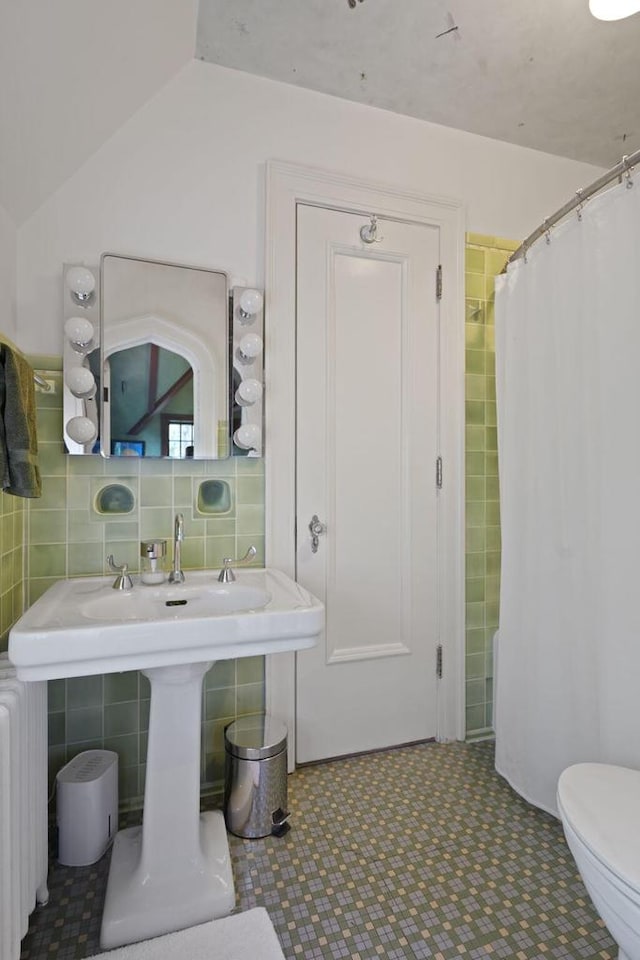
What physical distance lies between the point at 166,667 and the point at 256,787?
607mm

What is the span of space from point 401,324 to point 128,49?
123 centimetres

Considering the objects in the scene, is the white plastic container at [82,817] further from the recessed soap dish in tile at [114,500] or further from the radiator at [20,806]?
the recessed soap dish in tile at [114,500]

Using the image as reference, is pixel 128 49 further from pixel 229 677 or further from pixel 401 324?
pixel 229 677

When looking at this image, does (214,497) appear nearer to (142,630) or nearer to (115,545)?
(115,545)

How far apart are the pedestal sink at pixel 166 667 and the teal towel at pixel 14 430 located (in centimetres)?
31

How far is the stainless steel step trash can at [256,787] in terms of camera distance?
1.56 meters

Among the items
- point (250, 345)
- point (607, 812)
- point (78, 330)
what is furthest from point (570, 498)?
point (78, 330)

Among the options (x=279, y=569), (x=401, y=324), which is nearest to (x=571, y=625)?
(x=279, y=569)

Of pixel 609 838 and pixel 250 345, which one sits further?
pixel 250 345

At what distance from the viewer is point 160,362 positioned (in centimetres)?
168

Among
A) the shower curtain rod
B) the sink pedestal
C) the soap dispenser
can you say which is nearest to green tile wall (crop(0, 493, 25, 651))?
the soap dispenser

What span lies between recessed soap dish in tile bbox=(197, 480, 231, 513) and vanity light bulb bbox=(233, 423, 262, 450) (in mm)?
155

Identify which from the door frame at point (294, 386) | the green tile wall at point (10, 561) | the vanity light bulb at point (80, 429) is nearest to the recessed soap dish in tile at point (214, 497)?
the door frame at point (294, 386)

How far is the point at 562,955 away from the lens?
117 centimetres
